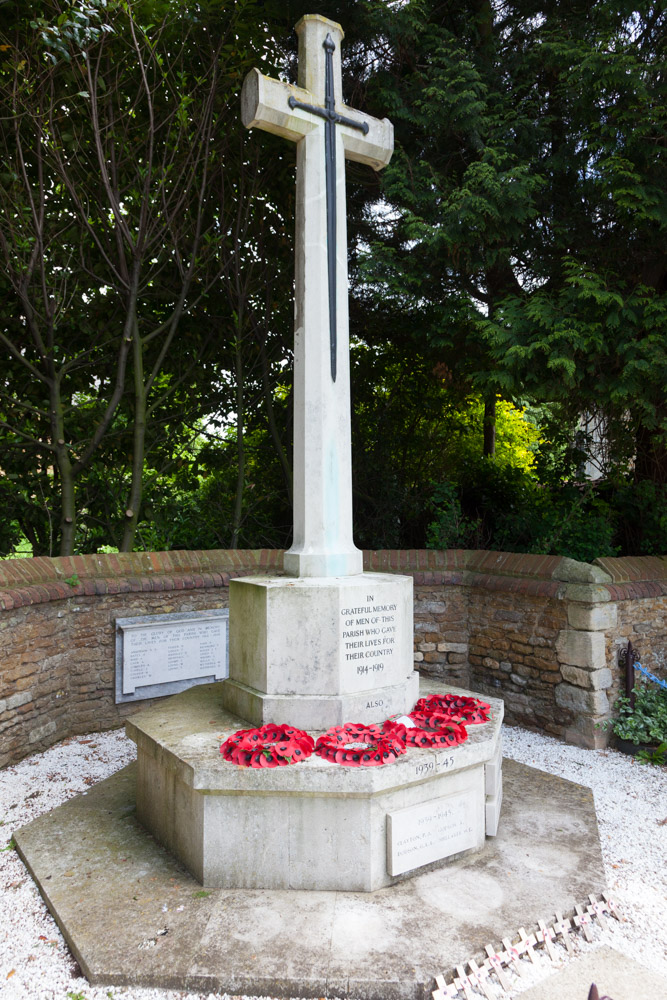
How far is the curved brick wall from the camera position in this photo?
543 centimetres

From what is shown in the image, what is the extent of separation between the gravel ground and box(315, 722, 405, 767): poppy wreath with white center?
3.55 feet

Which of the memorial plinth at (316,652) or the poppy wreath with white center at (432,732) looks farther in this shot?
the memorial plinth at (316,652)

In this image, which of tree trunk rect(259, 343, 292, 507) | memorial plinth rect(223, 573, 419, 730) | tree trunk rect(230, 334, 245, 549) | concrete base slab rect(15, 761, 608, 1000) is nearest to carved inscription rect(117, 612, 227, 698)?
tree trunk rect(230, 334, 245, 549)

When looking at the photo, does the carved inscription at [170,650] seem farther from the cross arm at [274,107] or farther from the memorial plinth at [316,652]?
the cross arm at [274,107]

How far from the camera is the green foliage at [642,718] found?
5.49 m

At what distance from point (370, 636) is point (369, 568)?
107 inches

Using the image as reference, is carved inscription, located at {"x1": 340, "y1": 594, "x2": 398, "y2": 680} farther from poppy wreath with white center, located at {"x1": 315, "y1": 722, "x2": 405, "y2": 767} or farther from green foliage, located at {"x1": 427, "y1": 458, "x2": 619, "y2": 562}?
green foliage, located at {"x1": 427, "y1": 458, "x2": 619, "y2": 562}

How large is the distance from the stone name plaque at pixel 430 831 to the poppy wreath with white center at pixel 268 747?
58 centimetres

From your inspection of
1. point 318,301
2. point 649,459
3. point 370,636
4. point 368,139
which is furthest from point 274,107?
point 649,459

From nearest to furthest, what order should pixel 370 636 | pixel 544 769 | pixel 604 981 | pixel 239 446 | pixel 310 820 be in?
pixel 604 981, pixel 310 820, pixel 370 636, pixel 544 769, pixel 239 446

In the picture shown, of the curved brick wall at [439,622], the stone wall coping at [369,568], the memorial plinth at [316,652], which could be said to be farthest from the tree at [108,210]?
the memorial plinth at [316,652]

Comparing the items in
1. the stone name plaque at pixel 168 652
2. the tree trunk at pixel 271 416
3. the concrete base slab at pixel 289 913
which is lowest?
the concrete base slab at pixel 289 913

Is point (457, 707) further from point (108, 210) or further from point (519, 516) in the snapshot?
point (108, 210)

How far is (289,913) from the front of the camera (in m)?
3.13
